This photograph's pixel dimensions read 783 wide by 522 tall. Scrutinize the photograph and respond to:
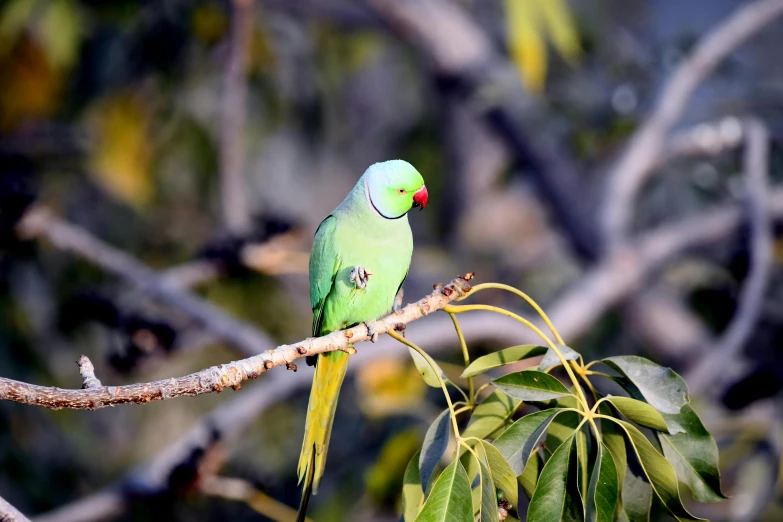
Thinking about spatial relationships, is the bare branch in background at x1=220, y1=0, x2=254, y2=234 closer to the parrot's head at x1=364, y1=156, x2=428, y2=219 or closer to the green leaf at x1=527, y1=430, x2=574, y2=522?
the parrot's head at x1=364, y1=156, x2=428, y2=219

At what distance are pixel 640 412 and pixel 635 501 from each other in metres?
0.23

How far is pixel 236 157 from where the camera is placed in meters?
3.37

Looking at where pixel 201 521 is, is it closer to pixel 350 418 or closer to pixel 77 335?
pixel 350 418

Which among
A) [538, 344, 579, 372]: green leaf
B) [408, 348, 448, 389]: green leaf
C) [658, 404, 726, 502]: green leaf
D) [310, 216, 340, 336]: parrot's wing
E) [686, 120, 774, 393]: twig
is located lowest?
[658, 404, 726, 502]: green leaf

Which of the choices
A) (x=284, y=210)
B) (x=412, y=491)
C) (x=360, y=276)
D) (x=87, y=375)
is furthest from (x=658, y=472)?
(x=284, y=210)

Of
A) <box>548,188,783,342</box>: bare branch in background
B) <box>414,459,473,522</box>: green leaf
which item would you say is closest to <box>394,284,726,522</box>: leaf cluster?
<box>414,459,473,522</box>: green leaf

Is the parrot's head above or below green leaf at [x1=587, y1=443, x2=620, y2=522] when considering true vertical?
above

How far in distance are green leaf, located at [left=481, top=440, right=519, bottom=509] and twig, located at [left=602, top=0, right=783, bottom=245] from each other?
2.84m

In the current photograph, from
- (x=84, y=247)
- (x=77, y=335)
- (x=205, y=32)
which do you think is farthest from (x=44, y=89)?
(x=84, y=247)

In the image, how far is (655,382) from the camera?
49.2 inches

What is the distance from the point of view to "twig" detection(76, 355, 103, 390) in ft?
3.79

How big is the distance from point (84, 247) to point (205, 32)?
189cm

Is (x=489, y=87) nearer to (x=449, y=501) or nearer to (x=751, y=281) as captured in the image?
(x=751, y=281)

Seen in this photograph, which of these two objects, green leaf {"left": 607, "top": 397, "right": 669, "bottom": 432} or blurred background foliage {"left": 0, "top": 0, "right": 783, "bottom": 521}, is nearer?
green leaf {"left": 607, "top": 397, "right": 669, "bottom": 432}
